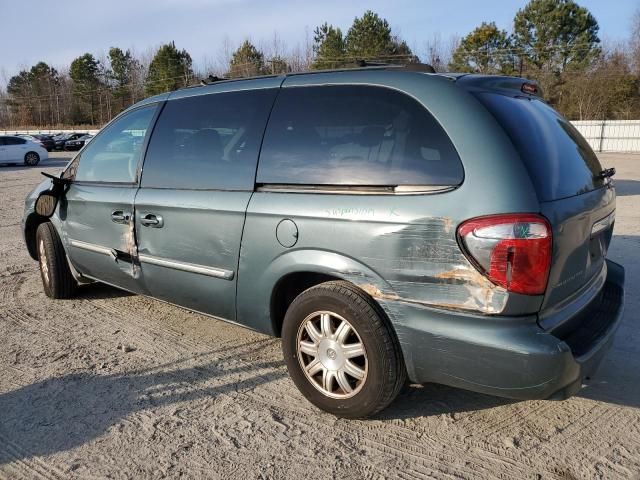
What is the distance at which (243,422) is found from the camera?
2.99m

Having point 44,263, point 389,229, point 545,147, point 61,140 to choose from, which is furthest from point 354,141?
point 61,140

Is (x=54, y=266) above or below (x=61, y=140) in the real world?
below

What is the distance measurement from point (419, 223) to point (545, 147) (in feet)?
2.59

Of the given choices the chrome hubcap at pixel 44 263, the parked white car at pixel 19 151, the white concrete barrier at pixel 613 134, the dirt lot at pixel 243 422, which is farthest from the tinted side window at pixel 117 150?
the white concrete barrier at pixel 613 134

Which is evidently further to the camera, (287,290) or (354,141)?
(287,290)

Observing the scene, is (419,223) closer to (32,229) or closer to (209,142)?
(209,142)

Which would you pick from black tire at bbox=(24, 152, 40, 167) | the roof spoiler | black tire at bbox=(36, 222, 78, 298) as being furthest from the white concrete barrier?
black tire at bbox=(36, 222, 78, 298)

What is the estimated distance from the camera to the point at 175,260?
12.0ft

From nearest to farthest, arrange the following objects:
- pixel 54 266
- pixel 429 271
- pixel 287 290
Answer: pixel 429 271, pixel 287 290, pixel 54 266

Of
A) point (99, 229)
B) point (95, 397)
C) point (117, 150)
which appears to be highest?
point (117, 150)

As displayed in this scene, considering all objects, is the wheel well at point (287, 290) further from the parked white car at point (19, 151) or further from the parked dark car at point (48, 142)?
the parked dark car at point (48, 142)

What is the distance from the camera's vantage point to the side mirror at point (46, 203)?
473 cm

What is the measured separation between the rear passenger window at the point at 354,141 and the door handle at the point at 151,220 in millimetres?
940

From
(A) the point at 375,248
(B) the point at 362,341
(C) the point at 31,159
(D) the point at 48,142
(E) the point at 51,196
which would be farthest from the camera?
(D) the point at 48,142
